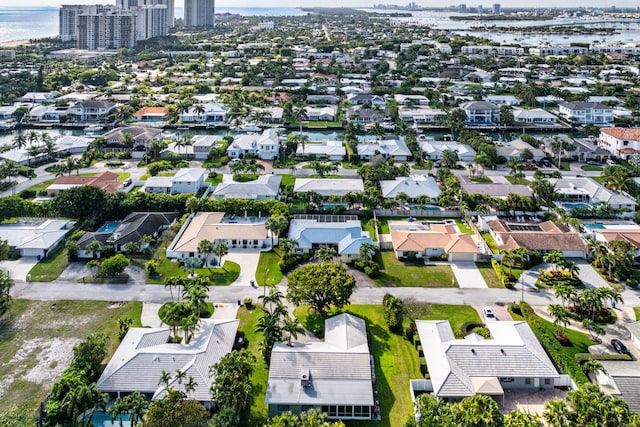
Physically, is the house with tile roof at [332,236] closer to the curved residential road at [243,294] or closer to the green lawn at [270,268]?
the green lawn at [270,268]

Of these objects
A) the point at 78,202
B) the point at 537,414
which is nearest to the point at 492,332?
the point at 537,414

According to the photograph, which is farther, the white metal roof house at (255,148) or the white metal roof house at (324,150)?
the white metal roof house at (255,148)

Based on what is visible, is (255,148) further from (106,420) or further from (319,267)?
(106,420)

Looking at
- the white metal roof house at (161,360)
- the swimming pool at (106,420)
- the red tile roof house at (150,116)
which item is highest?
the red tile roof house at (150,116)

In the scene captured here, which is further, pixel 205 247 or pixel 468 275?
pixel 205 247

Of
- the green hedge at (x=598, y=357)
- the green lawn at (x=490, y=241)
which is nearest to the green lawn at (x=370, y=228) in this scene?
Result: the green lawn at (x=490, y=241)

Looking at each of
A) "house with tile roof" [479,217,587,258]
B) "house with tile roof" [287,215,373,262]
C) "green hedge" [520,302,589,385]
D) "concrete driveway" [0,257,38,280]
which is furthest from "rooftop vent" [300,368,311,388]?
"concrete driveway" [0,257,38,280]

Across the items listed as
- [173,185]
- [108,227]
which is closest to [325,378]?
[108,227]

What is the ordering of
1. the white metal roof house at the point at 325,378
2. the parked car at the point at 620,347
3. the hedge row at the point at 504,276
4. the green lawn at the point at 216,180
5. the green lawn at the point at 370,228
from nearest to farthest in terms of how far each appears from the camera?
the white metal roof house at the point at 325,378, the parked car at the point at 620,347, the hedge row at the point at 504,276, the green lawn at the point at 370,228, the green lawn at the point at 216,180
